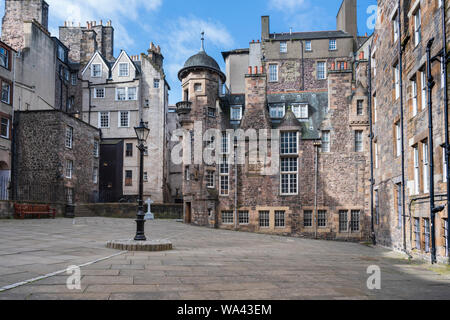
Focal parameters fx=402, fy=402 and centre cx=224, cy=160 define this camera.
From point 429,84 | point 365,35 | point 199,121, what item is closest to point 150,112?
point 199,121

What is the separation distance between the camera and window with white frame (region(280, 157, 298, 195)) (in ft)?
93.8

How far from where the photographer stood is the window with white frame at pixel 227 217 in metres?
28.9

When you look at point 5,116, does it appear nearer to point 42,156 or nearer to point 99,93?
point 42,156

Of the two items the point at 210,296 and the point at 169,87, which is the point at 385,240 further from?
the point at 169,87

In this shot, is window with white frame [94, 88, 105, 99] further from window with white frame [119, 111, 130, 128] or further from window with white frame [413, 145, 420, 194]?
window with white frame [413, 145, 420, 194]

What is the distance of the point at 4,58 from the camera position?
104ft

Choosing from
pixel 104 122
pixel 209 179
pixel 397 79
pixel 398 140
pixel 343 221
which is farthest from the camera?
pixel 104 122

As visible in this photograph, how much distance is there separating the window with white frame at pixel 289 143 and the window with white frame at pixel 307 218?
14.2 ft

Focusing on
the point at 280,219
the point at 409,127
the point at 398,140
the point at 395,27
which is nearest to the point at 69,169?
the point at 280,219

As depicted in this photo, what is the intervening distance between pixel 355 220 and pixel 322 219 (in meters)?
2.25

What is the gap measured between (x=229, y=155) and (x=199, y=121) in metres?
3.36

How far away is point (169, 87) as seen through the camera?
44844 mm

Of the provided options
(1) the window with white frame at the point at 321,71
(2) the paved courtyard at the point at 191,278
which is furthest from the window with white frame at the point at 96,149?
(2) the paved courtyard at the point at 191,278

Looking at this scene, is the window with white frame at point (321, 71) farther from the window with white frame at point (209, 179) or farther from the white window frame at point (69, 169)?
the white window frame at point (69, 169)
